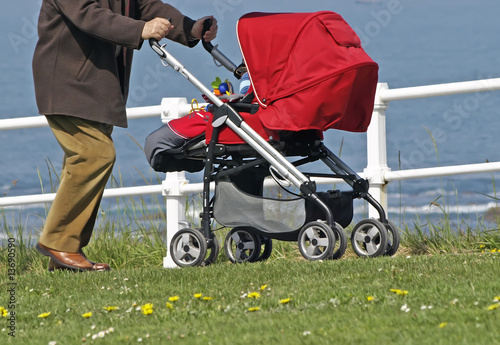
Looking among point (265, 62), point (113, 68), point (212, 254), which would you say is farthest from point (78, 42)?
point (212, 254)

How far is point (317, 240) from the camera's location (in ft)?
17.8

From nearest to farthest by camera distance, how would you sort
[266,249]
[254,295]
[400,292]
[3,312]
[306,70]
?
[400,292]
[254,295]
[3,312]
[306,70]
[266,249]

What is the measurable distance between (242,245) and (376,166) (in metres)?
1.45

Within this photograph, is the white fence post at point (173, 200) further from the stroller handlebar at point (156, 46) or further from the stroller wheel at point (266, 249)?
the stroller handlebar at point (156, 46)

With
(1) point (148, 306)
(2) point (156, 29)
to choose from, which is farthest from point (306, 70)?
(1) point (148, 306)

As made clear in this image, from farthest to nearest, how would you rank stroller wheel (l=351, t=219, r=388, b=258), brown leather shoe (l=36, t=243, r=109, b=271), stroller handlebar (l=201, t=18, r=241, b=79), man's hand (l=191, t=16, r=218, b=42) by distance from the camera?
man's hand (l=191, t=16, r=218, b=42) < stroller handlebar (l=201, t=18, r=241, b=79) < brown leather shoe (l=36, t=243, r=109, b=271) < stroller wheel (l=351, t=219, r=388, b=258)

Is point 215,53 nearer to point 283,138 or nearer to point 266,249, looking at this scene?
point 283,138

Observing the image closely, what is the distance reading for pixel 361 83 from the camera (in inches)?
211

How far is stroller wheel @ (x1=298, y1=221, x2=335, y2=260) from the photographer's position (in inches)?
209

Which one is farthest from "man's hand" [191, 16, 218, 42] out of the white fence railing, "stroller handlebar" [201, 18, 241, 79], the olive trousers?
the white fence railing

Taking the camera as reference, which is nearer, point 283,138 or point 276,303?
point 276,303

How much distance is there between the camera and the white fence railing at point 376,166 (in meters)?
6.50

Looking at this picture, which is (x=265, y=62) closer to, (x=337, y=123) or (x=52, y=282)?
(x=337, y=123)

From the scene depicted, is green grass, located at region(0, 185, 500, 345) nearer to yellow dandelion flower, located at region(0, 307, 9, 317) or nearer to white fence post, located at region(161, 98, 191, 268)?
yellow dandelion flower, located at region(0, 307, 9, 317)
